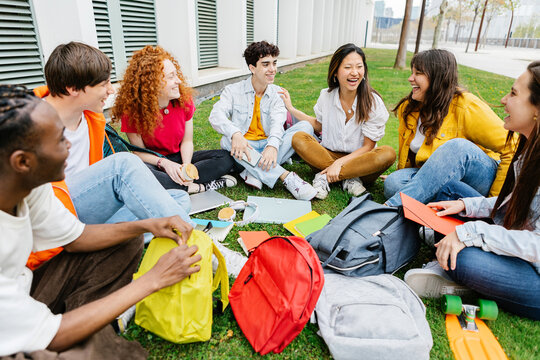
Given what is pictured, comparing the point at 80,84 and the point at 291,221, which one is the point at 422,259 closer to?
the point at 291,221

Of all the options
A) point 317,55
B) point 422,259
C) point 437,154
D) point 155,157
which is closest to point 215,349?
point 422,259

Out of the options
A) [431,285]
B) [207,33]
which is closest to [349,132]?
[431,285]

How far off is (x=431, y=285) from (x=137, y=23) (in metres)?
6.43

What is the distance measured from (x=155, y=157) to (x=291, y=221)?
52.4 inches

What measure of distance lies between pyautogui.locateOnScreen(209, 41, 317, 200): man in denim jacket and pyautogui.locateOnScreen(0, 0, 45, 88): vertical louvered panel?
8.95ft

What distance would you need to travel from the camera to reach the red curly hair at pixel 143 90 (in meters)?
3.05

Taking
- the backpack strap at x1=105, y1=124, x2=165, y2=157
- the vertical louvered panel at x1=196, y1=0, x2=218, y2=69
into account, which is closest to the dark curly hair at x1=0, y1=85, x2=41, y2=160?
the backpack strap at x1=105, y1=124, x2=165, y2=157

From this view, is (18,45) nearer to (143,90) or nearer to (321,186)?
(143,90)

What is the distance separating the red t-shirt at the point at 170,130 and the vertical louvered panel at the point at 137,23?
3.68m

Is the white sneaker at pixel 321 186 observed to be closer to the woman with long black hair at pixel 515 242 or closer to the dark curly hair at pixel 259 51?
the dark curly hair at pixel 259 51

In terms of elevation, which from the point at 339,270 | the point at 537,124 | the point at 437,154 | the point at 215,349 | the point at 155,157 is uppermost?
the point at 537,124

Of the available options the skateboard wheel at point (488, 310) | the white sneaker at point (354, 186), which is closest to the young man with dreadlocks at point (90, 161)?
the skateboard wheel at point (488, 310)

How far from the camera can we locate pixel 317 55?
1848 centimetres

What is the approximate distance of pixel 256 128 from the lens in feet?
13.2
